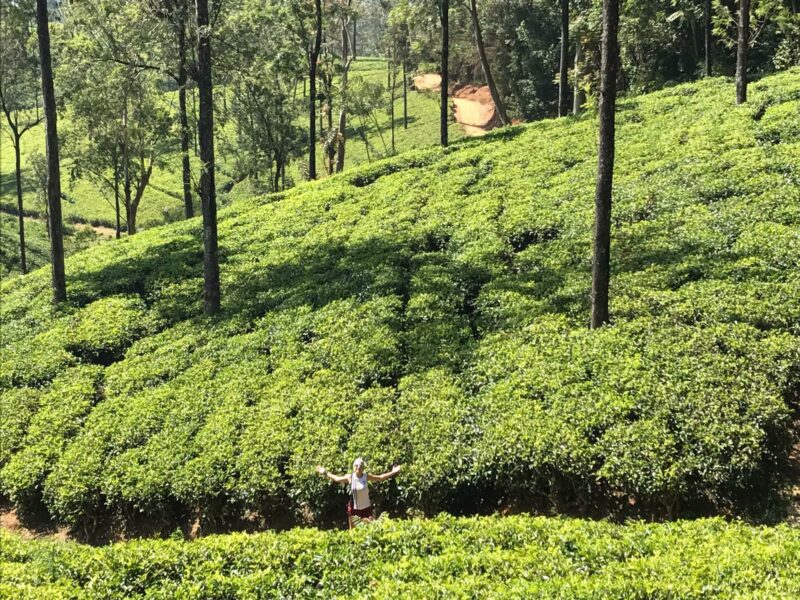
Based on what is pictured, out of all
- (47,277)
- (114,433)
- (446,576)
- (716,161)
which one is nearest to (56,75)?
(47,277)

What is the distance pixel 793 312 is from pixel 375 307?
29.1 ft

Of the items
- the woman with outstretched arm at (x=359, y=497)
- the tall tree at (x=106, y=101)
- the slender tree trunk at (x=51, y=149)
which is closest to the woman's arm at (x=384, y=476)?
the woman with outstretched arm at (x=359, y=497)

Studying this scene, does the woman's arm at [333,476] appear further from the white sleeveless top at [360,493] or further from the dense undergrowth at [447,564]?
the dense undergrowth at [447,564]

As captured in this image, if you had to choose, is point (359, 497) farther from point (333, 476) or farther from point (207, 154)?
point (207, 154)

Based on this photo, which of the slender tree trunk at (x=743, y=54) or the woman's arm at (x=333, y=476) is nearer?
the woman's arm at (x=333, y=476)

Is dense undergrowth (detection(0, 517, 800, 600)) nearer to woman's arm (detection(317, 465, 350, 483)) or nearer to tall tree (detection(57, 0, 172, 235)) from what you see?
woman's arm (detection(317, 465, 350, 483))

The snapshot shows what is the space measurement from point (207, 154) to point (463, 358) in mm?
9081

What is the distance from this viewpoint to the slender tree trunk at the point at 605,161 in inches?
404

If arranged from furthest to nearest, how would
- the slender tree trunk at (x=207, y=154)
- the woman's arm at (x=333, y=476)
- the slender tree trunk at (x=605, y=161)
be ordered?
the slender tree trunk at (x=207, y=154), the slender tree trunk at (x=605, y=161), the woman's arm at (x=333, y=476)

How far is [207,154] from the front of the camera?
15.5 meters

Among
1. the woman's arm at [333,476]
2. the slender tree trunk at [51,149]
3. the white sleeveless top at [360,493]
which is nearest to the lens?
the white sleeveless top at [360,493]

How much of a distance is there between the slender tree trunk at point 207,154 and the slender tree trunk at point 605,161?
9.52 meters

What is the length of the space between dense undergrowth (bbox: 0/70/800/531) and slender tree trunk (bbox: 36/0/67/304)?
116cm

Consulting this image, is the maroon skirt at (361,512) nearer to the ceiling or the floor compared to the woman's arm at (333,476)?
nearer to the floor
